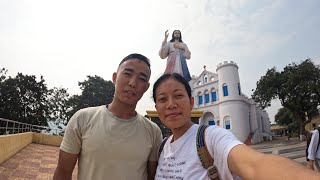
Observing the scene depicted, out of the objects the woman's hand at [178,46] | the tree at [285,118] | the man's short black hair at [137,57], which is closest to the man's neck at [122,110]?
the man's short black hair at [137,57]

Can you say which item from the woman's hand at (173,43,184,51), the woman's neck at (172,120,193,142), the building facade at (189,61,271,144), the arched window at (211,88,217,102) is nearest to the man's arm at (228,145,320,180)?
the woman's neck at (172,120,193,142)

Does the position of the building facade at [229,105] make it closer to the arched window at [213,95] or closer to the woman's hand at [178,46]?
the arched window at [213,95]

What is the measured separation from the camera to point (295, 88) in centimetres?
2491

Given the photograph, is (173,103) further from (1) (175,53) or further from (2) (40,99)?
(2) (40,99)

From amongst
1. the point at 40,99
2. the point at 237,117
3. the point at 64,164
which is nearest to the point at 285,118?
the point at 237,117

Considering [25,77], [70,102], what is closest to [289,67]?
[70,102]

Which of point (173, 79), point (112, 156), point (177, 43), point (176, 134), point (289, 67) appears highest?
point (289, 67)

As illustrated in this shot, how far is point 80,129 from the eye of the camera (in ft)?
5.57

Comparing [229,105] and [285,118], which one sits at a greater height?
[229,105]

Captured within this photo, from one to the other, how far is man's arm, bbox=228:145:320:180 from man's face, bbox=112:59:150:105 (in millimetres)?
919

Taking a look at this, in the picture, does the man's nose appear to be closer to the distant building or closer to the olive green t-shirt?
the olive green t-shirt

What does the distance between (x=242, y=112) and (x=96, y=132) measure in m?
24.9

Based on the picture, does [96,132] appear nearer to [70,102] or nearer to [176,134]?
[176,134]

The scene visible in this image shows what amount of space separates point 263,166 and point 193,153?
47 cm
